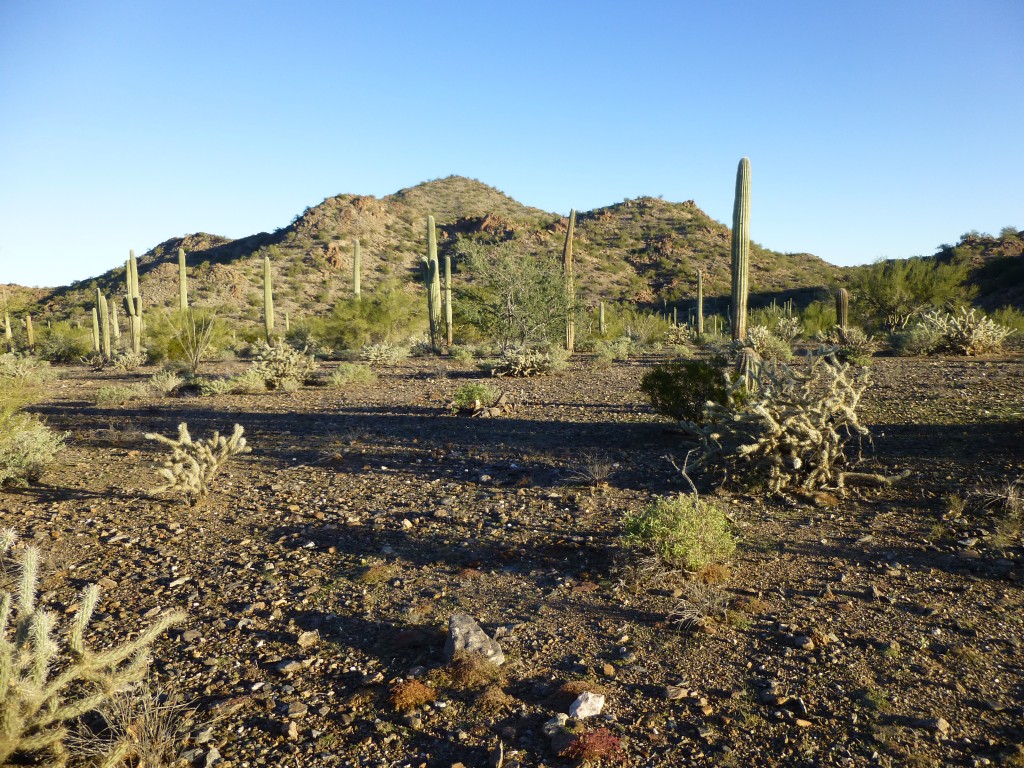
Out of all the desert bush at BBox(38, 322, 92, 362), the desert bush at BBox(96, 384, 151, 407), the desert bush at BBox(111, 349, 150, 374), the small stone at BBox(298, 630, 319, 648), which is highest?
the desert bush at BBox(38, 322, 92, 362)

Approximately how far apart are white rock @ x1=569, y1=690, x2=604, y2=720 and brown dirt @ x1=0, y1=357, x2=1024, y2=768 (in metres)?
0.08

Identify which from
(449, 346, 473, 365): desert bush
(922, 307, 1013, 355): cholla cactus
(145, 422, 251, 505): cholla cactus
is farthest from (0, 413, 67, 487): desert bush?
(922, 307, 1013, 355): cholla cactus

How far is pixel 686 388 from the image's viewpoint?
842 cm

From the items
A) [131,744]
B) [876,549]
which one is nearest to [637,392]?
[876,549]

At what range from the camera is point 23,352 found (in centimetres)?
2855

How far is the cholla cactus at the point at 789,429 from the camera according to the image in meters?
5.87

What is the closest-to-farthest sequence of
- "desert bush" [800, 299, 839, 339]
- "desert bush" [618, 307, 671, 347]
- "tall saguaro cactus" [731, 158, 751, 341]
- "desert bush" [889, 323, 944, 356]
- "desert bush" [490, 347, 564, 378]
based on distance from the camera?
"tall saguaro cactus" [731, 158, 751, 341], "desert bush" [490, 347, 564, 378], "desert bush" [889, 323, 944, 356], "desert bush" [800, 299, 839, 339], "desert bush" [618, 307, 671, 347]

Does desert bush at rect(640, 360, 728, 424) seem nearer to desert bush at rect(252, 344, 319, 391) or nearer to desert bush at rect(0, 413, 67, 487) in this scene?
desert bush at rect(0, 413, 67, 487)

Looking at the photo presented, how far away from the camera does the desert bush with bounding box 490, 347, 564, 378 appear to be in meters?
15.2

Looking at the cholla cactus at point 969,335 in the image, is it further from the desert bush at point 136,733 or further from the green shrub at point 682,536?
the desert bush at point 136,733

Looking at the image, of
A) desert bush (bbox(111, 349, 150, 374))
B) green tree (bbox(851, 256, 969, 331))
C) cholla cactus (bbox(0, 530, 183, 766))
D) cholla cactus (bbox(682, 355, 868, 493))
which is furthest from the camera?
green tree (bbox(851, 256, 969, 331))

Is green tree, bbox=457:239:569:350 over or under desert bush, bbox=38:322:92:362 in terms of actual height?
over

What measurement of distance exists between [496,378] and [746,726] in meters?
12.2

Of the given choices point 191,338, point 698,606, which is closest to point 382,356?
point 191,338
